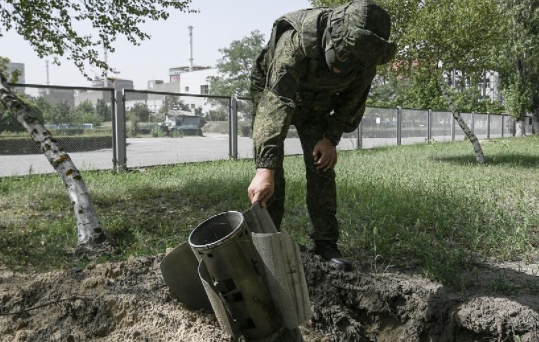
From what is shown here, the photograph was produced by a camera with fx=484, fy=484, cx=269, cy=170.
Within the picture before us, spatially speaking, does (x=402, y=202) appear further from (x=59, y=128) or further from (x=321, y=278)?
(x=59, y=128)

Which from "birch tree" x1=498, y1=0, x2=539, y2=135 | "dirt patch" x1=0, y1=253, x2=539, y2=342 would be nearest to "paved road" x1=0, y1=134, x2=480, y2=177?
"dirt patch" x1=0, y1=253, x2=539, y2=342

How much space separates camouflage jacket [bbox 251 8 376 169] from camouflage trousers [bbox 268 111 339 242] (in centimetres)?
7

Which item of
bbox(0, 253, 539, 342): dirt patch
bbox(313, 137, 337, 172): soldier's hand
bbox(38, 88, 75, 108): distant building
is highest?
bbox(38, 88, 75, 108): distant building

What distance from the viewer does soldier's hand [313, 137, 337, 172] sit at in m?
2.98

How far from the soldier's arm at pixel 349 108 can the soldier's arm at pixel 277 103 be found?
45 centimetres

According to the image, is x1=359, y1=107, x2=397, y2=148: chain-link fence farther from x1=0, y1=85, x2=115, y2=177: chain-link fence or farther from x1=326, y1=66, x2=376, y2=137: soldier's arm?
x1=326, y1=66, x2=376, y2=137: soldier's arm

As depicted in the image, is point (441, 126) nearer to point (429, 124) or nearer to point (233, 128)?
point (429, 124)

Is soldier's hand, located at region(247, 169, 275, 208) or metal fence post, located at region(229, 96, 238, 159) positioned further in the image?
metal fence post, located at region(229, 96, 238, 159)

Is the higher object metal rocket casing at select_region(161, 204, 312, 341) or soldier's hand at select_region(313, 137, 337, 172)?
soldier's hand at select_region(313, 137, 337, 172)

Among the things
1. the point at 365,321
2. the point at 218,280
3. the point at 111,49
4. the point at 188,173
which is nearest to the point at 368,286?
the point at 365,321

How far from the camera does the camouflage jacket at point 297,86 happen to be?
94.7 inches


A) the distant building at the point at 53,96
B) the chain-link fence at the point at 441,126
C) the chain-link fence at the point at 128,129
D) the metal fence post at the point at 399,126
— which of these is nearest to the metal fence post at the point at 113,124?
the chain-link fence at the point at 128,129

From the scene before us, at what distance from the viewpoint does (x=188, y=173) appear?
8859 millimetres

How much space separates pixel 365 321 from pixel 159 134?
8.92 meters
